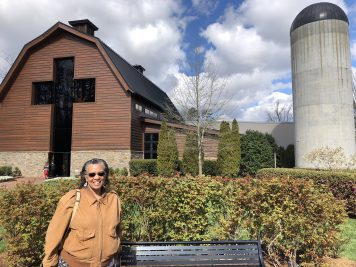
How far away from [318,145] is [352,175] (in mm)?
10158

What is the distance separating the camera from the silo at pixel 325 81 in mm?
18500

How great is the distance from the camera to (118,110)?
21.3m

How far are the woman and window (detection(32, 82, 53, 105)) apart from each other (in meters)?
22.7

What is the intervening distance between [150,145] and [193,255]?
19.8m

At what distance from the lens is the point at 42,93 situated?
23.5 m

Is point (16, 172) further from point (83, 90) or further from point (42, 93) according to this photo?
point (83, 90)

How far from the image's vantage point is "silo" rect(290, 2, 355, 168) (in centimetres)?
1850

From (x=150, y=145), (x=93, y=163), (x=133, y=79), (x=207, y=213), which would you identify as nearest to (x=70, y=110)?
(x=133, y=79)

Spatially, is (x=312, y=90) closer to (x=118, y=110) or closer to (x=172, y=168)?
(x=172, y=168)

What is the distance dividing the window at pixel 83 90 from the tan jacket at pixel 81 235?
2064 cm

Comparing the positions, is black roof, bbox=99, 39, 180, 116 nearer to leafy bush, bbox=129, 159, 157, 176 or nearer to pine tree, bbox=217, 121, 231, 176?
leafy bush, bbox=129, 159, 157, 176

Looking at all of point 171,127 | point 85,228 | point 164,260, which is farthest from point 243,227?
point 171,127

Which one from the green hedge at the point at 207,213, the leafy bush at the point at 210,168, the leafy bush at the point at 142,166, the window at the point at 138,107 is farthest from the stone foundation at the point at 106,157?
the green hedge at the point at 207,213

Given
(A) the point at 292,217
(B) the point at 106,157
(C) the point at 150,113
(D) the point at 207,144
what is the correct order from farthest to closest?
(C) the point at 150,113 → (D) the point at 207,144 → (B) the point at 106,157 → (A) the point at 292,217
